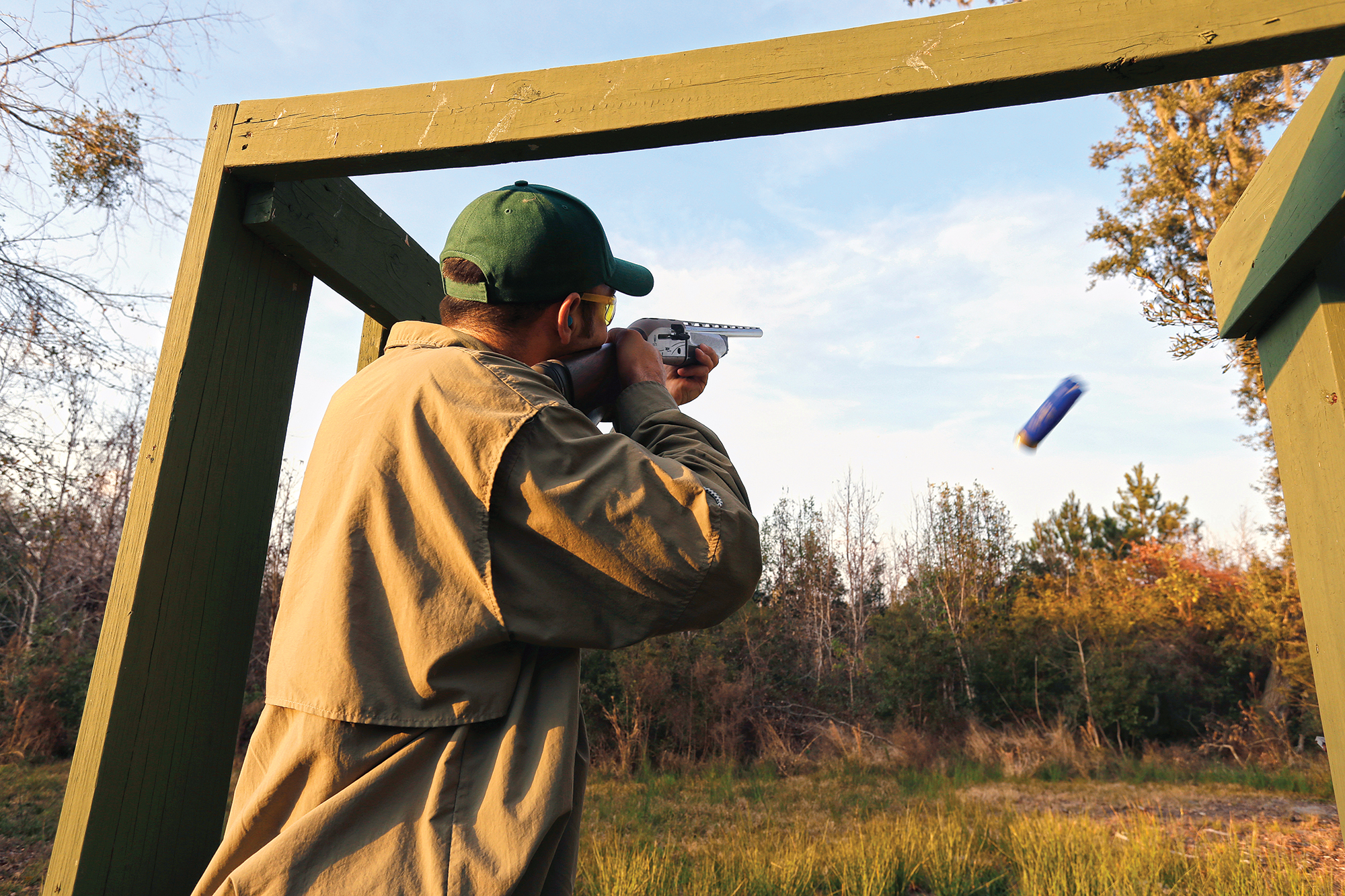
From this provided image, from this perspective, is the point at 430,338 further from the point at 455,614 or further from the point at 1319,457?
the point at 1319,457

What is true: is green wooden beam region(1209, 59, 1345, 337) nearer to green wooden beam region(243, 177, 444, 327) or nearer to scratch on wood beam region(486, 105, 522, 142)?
scratch on wood beam region(486, 105, 522, 142)

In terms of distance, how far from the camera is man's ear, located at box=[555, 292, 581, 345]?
1562mm

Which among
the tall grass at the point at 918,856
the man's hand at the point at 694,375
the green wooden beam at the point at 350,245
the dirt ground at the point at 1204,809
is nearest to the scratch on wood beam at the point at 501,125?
the green wooden beam at the point at 350,245

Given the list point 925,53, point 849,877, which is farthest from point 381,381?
point 849,877

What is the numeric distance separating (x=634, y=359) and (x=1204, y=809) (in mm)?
10005

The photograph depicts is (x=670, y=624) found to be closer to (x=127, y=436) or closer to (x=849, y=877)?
(x=849, y=877)

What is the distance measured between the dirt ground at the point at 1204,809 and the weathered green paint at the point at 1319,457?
4.77 m

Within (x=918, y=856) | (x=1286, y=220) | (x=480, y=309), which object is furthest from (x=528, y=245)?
(x=918, y=856)

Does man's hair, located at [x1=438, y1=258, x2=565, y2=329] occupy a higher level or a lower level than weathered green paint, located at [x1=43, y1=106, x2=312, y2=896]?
higher

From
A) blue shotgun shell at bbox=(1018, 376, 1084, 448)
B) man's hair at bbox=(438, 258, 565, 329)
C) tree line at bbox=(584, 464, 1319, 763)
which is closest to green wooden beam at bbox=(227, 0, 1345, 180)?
man's hair at bbox=(438, 258, 565, 329)

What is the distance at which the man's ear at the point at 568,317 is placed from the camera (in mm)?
1562

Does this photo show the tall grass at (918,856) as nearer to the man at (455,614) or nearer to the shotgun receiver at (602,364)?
the shotgun receiver at (602,364)

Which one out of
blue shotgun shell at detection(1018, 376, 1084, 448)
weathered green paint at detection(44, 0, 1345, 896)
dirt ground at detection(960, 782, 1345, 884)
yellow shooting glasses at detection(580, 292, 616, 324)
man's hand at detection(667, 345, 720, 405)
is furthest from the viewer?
dirt ground at detection(960, 782, 1345, 884)

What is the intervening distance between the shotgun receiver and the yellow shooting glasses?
2.6 inches
